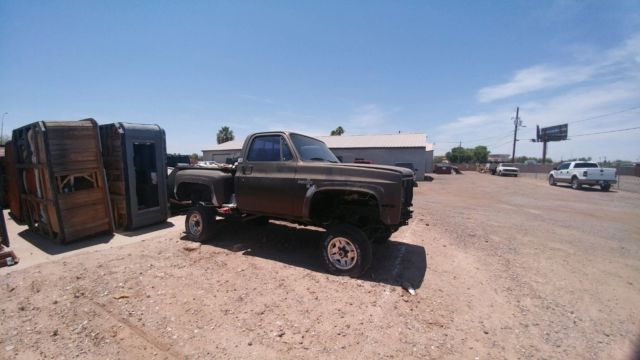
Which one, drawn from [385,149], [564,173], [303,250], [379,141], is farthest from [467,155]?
[303,250]

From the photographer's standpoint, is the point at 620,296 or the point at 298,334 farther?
the point at 620,296

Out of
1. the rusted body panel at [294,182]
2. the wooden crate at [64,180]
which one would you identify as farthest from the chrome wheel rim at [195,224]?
the wooden crate at [64,180]

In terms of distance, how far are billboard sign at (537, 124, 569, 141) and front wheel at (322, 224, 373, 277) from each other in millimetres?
63757

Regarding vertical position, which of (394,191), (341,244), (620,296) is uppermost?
(394,191)

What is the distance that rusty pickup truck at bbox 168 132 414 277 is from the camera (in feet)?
13.3

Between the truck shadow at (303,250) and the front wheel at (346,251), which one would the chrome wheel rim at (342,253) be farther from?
the truck shadow at (303,250)

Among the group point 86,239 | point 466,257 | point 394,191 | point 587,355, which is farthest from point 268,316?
point 86,239

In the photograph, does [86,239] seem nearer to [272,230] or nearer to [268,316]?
[272,230]

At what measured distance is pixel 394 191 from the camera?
3.82 m

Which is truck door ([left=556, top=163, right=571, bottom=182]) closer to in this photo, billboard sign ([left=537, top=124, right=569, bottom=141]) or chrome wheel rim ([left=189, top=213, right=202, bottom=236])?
chrome wheel rim ([left=189, top=213, right=202, bottom=236])

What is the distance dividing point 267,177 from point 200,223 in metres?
2.05

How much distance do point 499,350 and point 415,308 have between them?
2.97 feet

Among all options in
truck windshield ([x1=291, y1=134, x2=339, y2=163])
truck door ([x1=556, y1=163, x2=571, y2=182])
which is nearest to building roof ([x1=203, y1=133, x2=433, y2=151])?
truck door ([x1=556, y1=163, x2=571, y2=182])

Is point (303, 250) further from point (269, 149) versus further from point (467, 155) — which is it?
point (467, 155)
